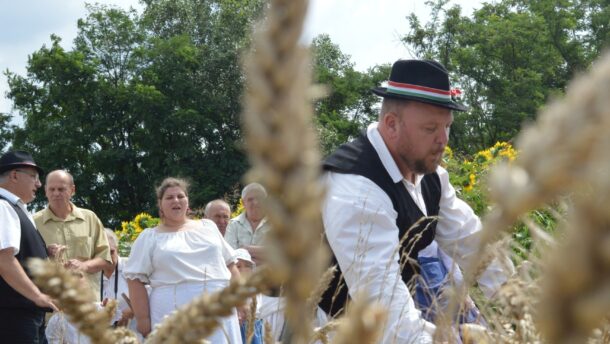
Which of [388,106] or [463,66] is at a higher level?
[463,66]

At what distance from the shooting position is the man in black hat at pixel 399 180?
3.50 metres

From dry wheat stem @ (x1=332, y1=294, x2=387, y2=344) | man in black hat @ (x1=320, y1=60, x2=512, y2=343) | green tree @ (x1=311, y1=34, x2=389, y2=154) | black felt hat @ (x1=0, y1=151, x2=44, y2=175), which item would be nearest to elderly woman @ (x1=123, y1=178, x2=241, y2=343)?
black felt hat @ (x1=0, y1=151, x2=44, y2=175)

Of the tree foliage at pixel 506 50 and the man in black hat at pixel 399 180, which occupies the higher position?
the tree foliage at pixel 506 50

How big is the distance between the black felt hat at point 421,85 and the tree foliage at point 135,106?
107ft

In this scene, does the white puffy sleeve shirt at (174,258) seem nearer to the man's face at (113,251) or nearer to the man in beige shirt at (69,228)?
the man in beige shirt at (69,228)

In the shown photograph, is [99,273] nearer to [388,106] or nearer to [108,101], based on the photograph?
[388,106]

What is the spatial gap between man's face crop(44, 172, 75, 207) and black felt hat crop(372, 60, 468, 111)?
3872 millimetres

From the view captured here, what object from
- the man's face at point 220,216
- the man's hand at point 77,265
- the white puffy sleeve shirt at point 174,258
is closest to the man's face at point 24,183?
the man's hand at point 77,265


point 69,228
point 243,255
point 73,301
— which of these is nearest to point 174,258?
point 243,255

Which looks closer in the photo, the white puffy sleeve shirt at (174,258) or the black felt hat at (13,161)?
the white puffy sleeve shirt at (174,258)

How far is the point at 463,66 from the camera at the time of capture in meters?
39.4

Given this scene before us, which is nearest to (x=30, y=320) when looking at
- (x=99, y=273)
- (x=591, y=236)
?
(x=99, y=273)

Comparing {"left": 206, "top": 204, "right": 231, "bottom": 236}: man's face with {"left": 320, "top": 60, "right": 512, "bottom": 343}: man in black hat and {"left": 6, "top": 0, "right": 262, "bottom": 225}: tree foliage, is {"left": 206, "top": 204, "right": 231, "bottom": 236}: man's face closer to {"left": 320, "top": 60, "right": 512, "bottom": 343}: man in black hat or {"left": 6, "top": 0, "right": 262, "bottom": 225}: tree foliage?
{"left": 320, "top": 60, "right": 512, "bottom": 343}: man in black hat

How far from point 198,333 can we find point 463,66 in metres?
39.9
